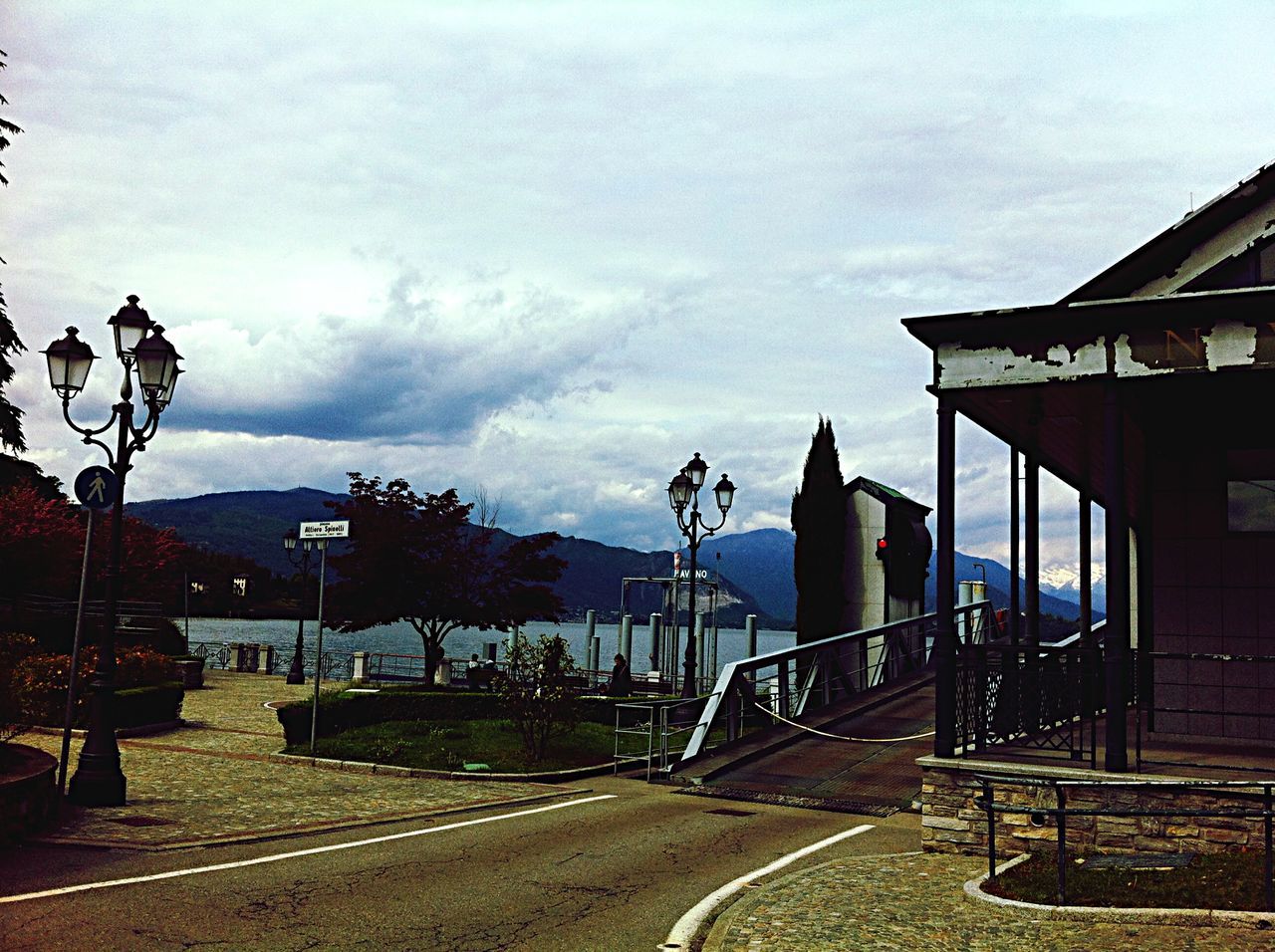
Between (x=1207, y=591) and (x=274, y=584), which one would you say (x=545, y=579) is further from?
(x=274, y=584)

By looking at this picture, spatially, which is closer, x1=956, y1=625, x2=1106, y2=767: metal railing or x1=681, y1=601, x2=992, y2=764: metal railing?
x1=956, y1=625, x2=1106, y2=767: metal railing

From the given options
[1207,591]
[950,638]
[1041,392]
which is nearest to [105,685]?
[950,638]

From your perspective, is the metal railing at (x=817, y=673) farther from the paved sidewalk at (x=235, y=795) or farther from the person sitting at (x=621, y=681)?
the paved sidewalk at (x=235, y=795)

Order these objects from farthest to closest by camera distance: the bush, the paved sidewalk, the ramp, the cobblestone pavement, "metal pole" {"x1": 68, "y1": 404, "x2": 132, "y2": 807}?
the bush < the ramp < "metal pole" {"x1": 68, "y1": 404, "x2": 132, "y2": 807} < the paved sidewalk < the cobblestone pavement

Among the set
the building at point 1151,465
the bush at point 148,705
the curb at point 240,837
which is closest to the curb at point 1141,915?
the building at point 1151,465

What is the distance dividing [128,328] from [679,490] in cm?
1330

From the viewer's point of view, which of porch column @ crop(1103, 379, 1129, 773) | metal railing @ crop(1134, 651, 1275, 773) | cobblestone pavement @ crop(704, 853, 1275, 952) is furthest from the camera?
metal railing @ crop(1134, 651, 1275, 773)

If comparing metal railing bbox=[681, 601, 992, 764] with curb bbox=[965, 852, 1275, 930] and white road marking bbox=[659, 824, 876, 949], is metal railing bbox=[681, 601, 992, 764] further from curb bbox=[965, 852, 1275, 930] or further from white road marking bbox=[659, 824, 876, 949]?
curb bbox=[965, 852, 1275, 930]

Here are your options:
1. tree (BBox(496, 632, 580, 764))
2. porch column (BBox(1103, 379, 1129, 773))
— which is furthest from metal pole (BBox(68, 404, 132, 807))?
porch column (BBox(1103, 379, 1129, 773))

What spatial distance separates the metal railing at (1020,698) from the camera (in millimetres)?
11812

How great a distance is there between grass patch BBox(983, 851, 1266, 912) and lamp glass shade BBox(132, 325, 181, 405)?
36.7 ft

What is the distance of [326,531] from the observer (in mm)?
18141

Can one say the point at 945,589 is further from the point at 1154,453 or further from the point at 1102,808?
the point at 1154,453

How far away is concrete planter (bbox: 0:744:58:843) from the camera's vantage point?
10906 millimetres
